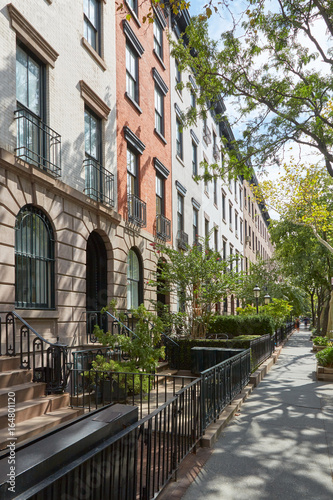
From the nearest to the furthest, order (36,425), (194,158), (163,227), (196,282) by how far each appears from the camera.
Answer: (36,425), (196,282), (163,227), (194,158)

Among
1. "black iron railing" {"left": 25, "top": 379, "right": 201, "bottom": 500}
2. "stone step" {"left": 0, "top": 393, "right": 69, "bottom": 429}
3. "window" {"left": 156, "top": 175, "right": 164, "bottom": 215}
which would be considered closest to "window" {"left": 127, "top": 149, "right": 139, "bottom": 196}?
"window" {"left": 156, "top": 175, "right": 164, "bottom": 215}

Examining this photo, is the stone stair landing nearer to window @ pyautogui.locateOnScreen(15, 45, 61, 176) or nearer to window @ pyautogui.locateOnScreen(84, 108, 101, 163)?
window @ pyautogui.locateOnScreen(15, 45, 61, 176)

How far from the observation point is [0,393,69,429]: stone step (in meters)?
5.88

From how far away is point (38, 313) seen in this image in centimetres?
902

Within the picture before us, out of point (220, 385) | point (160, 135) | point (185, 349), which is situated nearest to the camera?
point (220, 385)

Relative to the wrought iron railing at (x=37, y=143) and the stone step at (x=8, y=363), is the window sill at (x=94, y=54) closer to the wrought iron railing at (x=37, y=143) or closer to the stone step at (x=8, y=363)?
the wrought iron railing at (x=37, y=143)

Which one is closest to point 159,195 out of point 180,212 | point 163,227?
point 163,227

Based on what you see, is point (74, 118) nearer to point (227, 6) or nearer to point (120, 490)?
point (227, 6)

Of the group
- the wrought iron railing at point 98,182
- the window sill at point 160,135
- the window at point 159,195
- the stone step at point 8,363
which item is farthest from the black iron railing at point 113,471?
the window sill at point 160,135

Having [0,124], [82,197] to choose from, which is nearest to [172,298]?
[82,197]

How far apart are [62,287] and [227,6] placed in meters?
6.58

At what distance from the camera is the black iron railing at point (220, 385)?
6535mm

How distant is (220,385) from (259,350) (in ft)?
21.9

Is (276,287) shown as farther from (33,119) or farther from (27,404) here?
(27,404)
